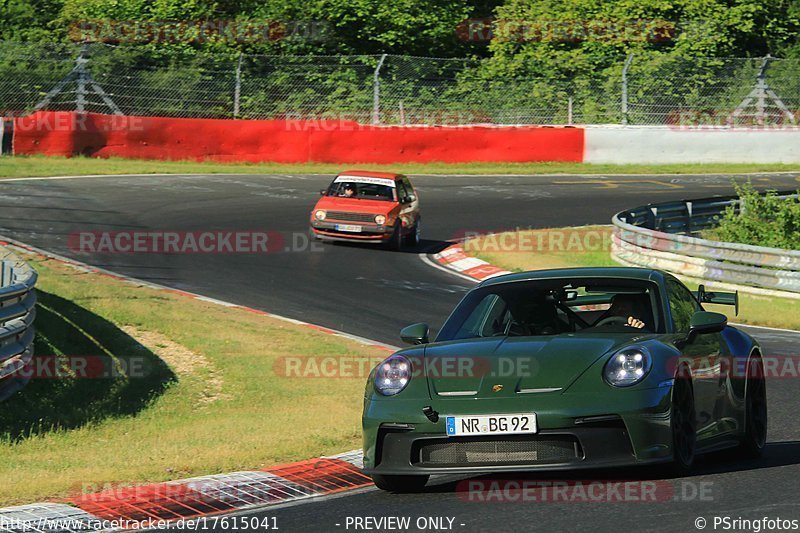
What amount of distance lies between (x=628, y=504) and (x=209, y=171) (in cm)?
2577

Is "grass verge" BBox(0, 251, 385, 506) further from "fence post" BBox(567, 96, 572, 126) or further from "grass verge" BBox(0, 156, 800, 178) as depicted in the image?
"fence post" BBox(567, 96, 572, 126)

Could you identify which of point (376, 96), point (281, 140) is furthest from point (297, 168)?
point (376, 96)

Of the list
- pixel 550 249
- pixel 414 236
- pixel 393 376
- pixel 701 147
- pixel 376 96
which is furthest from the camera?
pixel 701 147

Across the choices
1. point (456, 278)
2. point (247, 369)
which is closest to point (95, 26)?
point (456, 278)

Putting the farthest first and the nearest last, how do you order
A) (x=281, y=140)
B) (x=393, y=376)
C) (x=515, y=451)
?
1. (x=281, y=140)
2. (x=393, y=376)
3. (x=515, y=451)

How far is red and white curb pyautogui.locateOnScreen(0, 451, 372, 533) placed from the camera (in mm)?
6594

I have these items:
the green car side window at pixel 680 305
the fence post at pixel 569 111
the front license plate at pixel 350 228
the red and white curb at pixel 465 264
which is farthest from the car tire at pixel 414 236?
the green car side window at pixel 680 305

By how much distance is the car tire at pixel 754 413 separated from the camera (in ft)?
26.8

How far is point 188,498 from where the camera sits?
7.26 meters

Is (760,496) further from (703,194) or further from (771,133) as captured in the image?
(771,133)

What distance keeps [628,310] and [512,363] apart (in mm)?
1191

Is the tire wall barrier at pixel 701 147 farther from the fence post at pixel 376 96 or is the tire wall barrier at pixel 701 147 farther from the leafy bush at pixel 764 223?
the leafy bush at pixel 764 223

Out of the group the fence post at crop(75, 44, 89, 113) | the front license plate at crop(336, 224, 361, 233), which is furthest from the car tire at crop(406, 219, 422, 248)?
the fence post at crop(75, 44, 89, 113)

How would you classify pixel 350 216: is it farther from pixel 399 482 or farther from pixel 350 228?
pixel 399 482
